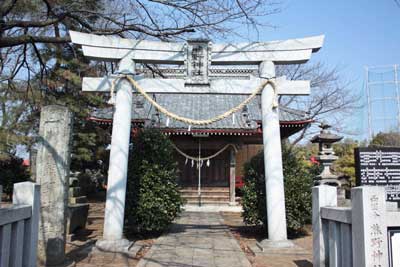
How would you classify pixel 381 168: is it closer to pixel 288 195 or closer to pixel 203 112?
pixel 288 195

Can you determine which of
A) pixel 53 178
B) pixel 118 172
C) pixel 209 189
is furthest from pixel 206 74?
pixel 209 189

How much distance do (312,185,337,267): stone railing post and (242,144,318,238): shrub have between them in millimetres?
3783

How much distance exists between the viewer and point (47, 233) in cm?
660

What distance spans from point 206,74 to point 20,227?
548cm

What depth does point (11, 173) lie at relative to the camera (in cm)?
1655

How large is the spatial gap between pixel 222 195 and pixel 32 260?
14.0m

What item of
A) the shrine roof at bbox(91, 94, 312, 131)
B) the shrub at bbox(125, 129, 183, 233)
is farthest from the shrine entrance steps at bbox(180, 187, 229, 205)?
the shrub at bbox(125, 129, 183, 233)

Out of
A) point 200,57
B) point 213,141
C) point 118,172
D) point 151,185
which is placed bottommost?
point 151,185

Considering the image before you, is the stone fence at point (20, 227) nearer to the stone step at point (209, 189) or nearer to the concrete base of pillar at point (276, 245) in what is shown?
the concrete base of pillar at point (276, 245)

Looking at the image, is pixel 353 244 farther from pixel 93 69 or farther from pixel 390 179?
pixel 93 69

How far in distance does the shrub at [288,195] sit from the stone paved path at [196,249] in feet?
3.34

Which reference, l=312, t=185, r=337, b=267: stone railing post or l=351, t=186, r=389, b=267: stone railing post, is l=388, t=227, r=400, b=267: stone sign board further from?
l=312, t=185, r=337, b=267: stone railing post

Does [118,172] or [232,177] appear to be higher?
[118,172]

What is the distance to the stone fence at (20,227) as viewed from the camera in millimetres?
4211
